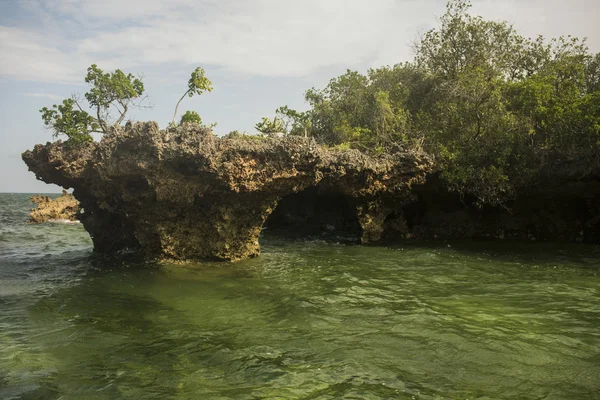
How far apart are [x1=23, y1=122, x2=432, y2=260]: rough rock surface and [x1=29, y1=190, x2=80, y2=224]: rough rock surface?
22892mm

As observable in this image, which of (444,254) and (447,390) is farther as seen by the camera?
(444,254)

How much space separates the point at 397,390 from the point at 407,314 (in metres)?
3.26

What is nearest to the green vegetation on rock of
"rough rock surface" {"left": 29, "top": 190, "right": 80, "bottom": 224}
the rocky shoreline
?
the rocky shoreline

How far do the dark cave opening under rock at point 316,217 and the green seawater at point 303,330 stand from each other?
27.4 feet

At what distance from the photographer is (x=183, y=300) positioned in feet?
32.2

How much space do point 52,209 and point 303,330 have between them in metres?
36.6

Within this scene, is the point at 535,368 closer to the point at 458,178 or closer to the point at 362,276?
the point at 362,276

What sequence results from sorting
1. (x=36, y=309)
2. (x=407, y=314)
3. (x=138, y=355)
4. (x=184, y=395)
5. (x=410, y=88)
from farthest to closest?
(x=410, y=88), (x=36, y=309), (x=407, y=314), (x=138, y=355), (x=184, y=395)

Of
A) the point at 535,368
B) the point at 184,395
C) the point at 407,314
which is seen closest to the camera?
the point at 184,395

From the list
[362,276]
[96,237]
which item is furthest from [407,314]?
[96,237]

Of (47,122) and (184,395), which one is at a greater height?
(47,122)

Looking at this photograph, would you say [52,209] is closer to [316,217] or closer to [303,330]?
[316,217]

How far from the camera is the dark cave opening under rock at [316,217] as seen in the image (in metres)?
22.3

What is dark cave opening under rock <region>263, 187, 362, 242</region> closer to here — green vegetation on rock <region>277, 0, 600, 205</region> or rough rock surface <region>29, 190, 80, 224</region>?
green vegetation on rock <region>277, 0, 600, 205</region>
